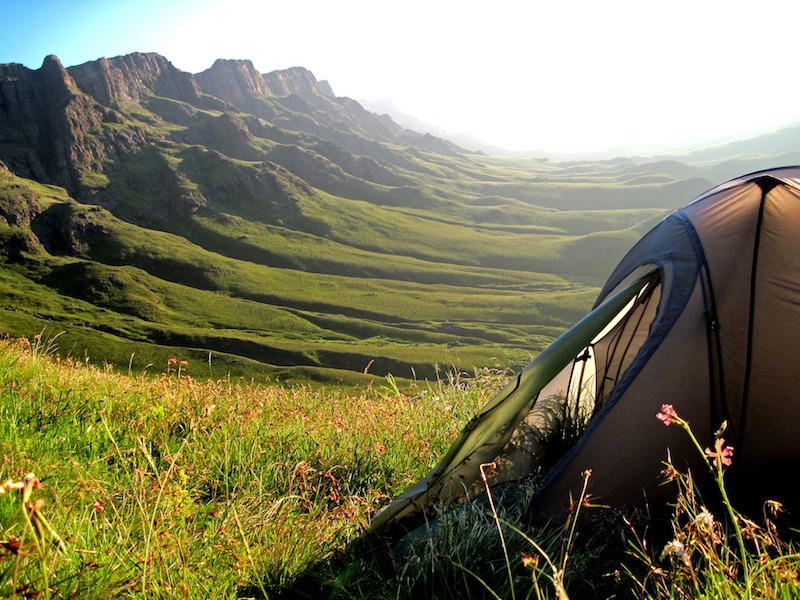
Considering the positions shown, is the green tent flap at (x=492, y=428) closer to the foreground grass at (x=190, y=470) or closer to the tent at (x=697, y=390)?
the tent at (x=697, y=390)

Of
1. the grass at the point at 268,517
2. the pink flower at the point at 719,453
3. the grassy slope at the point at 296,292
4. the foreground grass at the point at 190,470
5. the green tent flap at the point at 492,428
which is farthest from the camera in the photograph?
the grassy slope at the point at 296,292

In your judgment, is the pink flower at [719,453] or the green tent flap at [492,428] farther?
the green tent flap at [492,428]

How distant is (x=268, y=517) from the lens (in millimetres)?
3879

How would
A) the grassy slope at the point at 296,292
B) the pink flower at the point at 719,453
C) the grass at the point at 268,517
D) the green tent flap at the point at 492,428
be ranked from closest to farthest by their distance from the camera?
1. the pink flower at the point at 719,453
2. the grass at the point at 268,517
3. the green tent flap at the point at 492,428
4. the grassy slope at the point at 296,292

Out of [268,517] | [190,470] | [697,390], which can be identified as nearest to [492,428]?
[697,390]

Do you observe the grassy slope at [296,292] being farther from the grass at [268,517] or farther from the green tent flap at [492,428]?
the green tent flap at [492,428]

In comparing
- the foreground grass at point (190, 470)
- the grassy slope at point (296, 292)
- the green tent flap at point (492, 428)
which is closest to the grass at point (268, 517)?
the foreground grass at point (190, 470)

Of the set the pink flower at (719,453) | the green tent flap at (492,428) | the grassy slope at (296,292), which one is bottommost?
the grassy slope at (296,292)

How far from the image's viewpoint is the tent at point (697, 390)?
5.15 m

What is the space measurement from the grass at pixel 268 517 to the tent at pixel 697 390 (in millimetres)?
342

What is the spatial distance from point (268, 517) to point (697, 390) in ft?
12.5

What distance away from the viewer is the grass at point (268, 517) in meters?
2.76

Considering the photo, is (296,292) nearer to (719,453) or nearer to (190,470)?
(190,470)

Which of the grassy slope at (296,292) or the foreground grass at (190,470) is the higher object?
the foreground grass at (190,470)
